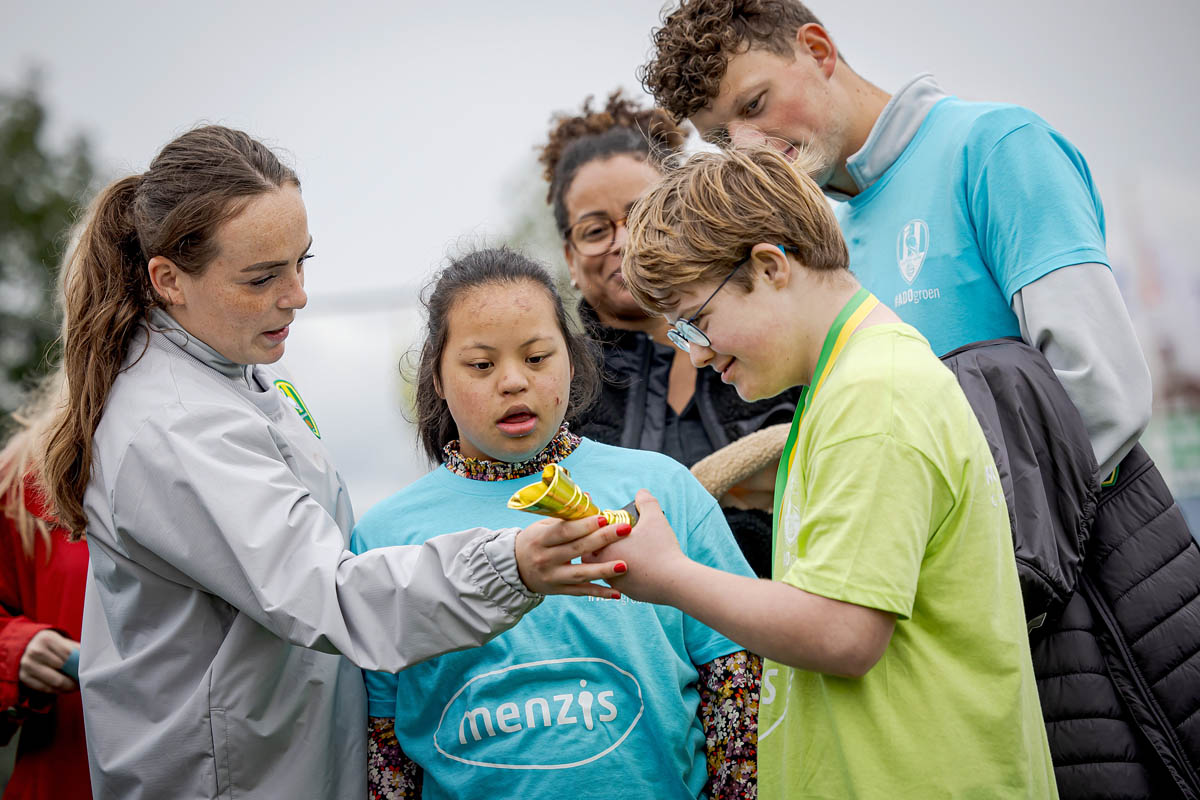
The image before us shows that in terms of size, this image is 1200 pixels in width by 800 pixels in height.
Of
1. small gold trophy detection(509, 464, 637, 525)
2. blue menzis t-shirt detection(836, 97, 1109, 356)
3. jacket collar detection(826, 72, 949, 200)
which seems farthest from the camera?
jacket collar detection(826, 72, 949, 200)

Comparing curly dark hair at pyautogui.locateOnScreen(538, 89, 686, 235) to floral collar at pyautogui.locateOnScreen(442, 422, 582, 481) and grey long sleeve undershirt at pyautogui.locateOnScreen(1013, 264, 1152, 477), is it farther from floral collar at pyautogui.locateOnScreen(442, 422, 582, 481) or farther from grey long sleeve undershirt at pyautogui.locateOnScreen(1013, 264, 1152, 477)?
grey long sleeve undershirt at pyautogui.locateOnScreen(1013, 264, 1152, 477)

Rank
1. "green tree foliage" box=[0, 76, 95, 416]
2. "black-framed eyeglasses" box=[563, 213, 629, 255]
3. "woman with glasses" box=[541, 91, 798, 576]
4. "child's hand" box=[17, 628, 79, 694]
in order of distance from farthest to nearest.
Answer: "green tree foliage" box=[0, 76, 95, 416], "black-framed eyeglasses" box=[563, 213, 629, 255], "woman with glasses" box=[541, 91, 798, 576], "child's hand" box=[17, 628, 79, 694]

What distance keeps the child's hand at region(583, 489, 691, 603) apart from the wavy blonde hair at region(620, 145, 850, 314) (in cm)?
49

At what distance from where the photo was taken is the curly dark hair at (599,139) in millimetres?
3633

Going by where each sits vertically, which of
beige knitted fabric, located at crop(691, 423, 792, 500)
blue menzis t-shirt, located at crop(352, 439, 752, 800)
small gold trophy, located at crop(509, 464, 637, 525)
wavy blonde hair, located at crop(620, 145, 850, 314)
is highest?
wavy blonde hair, located at crop(620, 145, 850, 314)

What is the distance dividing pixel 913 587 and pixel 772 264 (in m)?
0.71

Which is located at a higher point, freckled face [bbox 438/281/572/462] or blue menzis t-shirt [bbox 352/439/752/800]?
freckled face [bbox 438/281/572/462]

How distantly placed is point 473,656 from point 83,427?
1.04m

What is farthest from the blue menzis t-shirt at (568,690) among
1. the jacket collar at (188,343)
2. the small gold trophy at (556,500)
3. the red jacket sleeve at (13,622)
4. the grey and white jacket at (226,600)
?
the red jacket sleeve at (13,622)

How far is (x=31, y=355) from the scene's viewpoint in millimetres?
19391

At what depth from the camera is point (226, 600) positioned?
2160mm

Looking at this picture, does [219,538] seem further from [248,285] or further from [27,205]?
[27,205]

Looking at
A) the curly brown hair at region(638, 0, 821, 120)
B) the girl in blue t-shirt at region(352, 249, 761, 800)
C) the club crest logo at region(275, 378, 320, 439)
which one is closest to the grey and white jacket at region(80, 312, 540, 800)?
the girl in blue t-shirt at region(352, 249, 761, 800)

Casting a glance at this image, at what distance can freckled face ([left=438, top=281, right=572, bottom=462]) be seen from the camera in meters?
2.48
